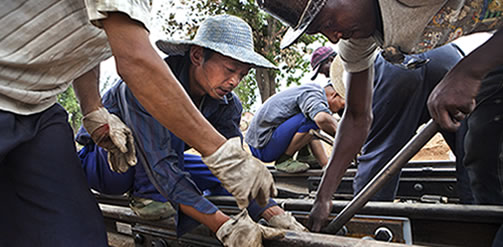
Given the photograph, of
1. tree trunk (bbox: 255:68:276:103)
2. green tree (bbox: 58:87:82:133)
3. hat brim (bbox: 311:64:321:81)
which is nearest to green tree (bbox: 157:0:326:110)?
tree trunk (bbox: 255:68:276:103)

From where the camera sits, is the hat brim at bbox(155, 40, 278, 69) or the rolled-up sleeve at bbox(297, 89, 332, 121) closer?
the hat brim at bbox(155, 40, 278, 69)

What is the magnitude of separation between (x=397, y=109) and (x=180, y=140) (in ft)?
4.88

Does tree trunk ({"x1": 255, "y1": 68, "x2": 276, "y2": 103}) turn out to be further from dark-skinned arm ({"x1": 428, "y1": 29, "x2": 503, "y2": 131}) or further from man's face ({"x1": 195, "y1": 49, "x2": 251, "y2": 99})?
dark-skinned arm ({"x1": 428, "y1": 29, "x2": 503, "y2": 131})

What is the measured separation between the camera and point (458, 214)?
1725 millimetres

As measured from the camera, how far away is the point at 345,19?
156 cm

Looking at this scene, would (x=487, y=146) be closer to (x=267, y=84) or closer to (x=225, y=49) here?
(x=225, y=49)

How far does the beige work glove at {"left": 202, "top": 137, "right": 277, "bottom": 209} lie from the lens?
1352 millimetres

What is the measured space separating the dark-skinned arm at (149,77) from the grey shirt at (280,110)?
301 cm

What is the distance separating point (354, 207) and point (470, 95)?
73 cm

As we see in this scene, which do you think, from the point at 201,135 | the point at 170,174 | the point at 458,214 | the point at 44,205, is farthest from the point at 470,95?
the point at 44,205

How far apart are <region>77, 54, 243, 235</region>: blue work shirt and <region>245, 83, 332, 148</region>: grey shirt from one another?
73.6 inches

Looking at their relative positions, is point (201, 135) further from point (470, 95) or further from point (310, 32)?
point (470, 95)

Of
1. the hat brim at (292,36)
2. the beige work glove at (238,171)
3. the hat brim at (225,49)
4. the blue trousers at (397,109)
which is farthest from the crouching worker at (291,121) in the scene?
the beige work glove at (238,171)

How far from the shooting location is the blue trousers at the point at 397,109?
8.09 feet
